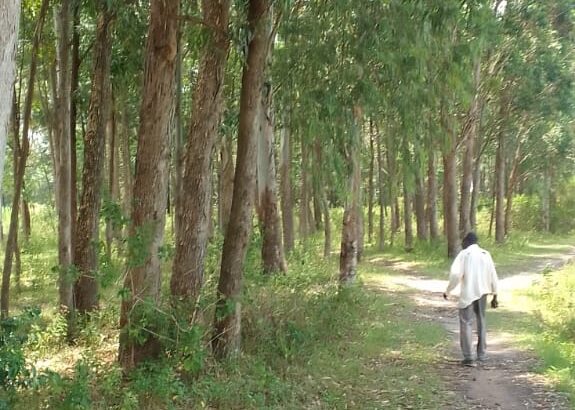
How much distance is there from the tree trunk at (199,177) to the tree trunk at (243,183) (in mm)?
548

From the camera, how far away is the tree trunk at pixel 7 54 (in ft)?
13.1

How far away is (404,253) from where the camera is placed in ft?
93.5

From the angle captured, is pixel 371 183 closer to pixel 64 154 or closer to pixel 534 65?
pixel 534 65

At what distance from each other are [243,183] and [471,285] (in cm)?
338

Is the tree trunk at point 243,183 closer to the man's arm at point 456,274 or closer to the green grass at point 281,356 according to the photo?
the green grass at point 281,356

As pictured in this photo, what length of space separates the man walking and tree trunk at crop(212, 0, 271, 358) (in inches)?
118

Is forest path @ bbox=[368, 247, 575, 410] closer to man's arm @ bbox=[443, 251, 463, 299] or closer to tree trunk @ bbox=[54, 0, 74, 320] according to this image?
man's arm @ bbox=[443, 251, 463, 299]

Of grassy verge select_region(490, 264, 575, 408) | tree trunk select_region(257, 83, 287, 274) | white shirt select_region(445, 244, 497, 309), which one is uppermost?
tree trunk select_region(257, 83, 287, 274)

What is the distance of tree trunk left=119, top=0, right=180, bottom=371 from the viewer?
25.8 ft

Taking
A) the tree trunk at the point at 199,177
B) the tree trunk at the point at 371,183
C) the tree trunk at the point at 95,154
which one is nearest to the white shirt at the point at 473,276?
the tree trunk at the point at 199,177

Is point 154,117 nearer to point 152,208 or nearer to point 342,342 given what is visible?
point 152,208

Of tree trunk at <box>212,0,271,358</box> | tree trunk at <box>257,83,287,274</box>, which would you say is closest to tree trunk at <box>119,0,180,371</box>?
tree trunk at <box>212,0,271,358</box>

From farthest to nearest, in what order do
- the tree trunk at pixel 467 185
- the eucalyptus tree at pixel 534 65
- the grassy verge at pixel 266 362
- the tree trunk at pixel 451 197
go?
1. the tree trunk at pixel 467 185
2. the tree trunk at pixel 451 197
3. the eucalyptus tree at pixel 534 65
4. the grassy verge at pixel 266 362

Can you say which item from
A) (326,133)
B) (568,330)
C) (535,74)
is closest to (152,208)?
(326,133)
